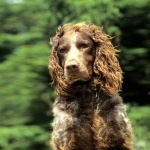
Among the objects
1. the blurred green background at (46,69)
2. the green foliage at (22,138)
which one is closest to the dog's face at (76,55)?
the blurred green background at (46,69)

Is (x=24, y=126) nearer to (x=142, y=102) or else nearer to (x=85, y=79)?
(x=142, y=102)

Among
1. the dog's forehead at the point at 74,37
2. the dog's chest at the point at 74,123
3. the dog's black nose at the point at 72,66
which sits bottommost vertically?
the dog's chest at the point at 74,123

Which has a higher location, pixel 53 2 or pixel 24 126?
pixel 53 2

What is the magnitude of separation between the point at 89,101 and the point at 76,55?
25 cm

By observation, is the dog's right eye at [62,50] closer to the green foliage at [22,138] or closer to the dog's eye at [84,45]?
the dog's eye at [84,45]

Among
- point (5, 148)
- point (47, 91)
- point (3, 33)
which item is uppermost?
point (3, 33)

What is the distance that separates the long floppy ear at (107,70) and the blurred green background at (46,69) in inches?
150

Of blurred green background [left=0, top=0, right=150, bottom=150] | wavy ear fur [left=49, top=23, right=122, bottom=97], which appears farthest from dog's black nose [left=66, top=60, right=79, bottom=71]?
blurred green background [left=0, top=0, right=150, bottom=150]

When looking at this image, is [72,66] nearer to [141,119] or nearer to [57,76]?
[57,76]

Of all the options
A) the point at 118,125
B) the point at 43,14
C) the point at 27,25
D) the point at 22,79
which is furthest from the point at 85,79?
the point at 27,25

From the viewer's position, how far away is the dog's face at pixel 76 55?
10.9 ft

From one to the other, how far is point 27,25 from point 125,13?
8.08 ft

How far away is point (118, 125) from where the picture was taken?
3.42 m

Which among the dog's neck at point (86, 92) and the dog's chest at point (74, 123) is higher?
the dog's neck at point (86, 92)
